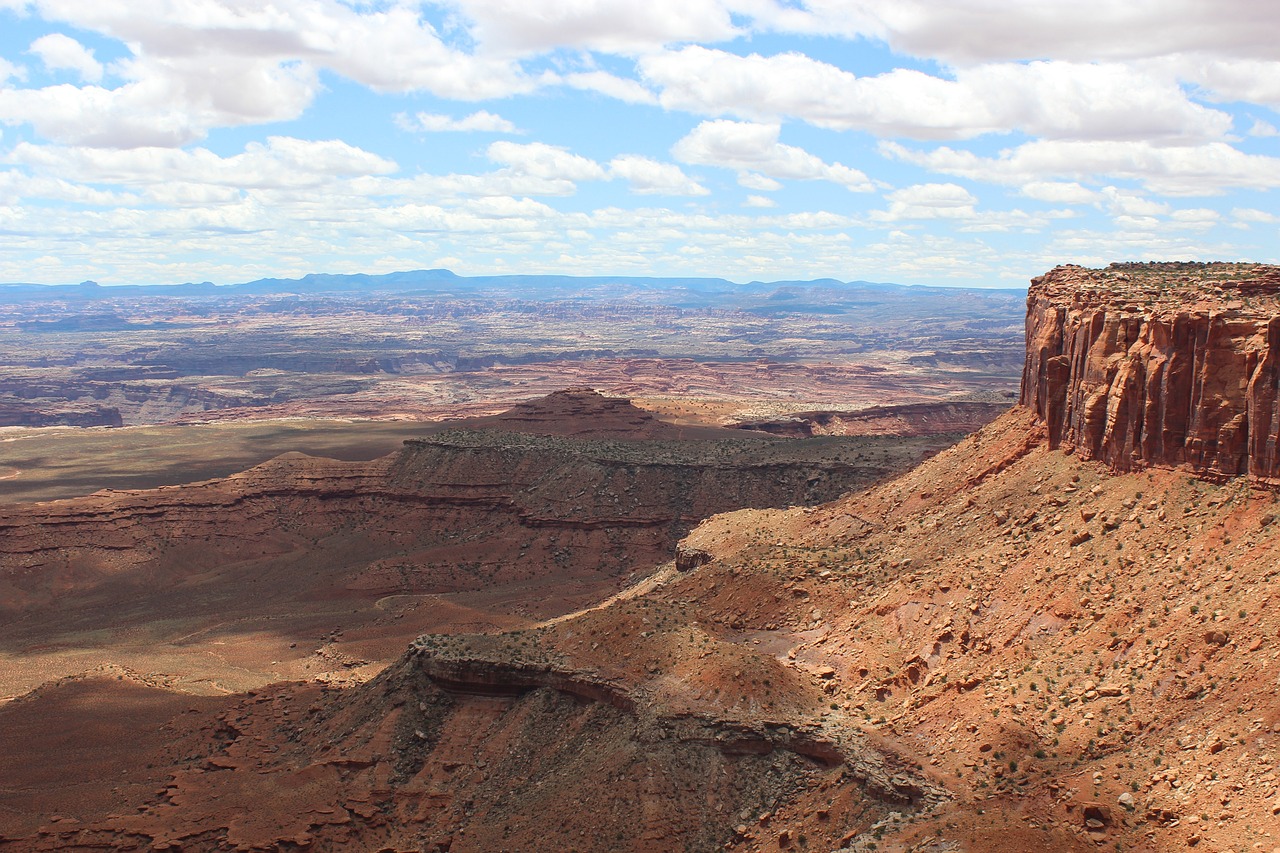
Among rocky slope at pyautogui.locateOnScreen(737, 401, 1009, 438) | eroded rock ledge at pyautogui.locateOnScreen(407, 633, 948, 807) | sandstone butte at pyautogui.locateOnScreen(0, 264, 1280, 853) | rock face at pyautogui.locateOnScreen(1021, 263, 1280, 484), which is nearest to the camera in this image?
sandstone butte at pyautogui.locateOnScreen(0, 264, 1280, 853)

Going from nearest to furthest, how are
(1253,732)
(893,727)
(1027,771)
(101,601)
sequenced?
(1253,732) → (1027,771) → (893,727) → (101,601)

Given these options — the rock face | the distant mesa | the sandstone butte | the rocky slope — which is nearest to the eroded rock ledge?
the sandstone butte

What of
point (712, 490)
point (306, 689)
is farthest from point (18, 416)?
point (306, 689)

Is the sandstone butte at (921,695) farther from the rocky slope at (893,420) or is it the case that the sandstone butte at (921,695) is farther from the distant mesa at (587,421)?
the rocky slope at (893,420)

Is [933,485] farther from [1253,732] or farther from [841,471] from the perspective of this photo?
[841,471]

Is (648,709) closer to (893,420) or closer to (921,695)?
(921,695)

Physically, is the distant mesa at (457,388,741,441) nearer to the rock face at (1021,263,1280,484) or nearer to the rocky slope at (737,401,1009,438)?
the rocky slope at (737,401,1009,438)

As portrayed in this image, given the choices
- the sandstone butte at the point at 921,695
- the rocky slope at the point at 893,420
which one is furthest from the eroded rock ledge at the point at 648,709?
the rocky slope at the point at 893,420
